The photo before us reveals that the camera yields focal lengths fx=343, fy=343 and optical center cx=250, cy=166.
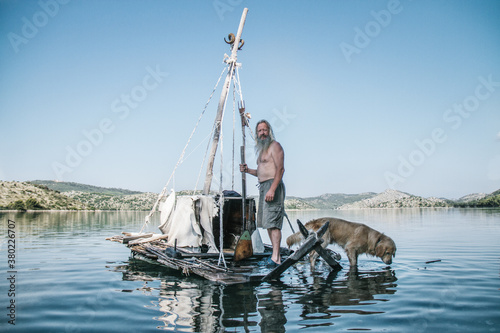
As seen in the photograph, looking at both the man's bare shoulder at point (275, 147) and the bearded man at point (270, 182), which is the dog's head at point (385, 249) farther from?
the man's bare shoulder at point (275, 147)

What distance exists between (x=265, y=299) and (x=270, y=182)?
9.10ft

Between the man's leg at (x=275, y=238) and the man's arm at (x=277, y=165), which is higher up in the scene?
the man's arm at (x=277, y=165)

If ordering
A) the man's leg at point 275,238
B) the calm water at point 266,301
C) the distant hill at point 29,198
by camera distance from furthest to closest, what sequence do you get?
the distant hill at point 29,198 < the man's leg at point 275,238 < the calm water at point 266,301

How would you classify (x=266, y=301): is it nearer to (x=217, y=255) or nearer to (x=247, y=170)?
(x=247, y=170)

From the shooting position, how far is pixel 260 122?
28.7ft

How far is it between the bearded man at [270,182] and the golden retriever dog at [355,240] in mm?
2026

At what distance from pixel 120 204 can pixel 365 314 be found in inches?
6494

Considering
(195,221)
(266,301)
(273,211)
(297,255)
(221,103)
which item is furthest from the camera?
(221,103)

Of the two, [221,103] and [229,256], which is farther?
[221,103]

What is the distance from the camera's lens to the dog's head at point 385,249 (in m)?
10.0

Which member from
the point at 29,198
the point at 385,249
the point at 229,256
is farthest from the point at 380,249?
the point at 29,198

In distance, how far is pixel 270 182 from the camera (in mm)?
8492

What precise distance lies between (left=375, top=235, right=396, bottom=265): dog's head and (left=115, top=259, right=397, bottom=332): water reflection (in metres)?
0.43

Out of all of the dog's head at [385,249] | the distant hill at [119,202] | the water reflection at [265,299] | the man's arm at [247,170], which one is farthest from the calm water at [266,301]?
the distant hill at [119,202]
